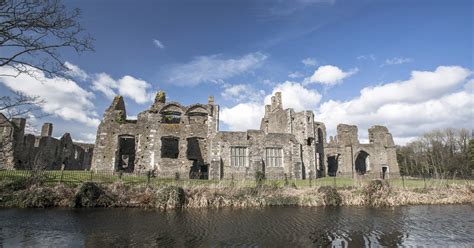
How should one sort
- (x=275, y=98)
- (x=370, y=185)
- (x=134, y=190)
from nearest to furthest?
(x=134, y=190) → (x=370, y=185) → (x=275, y=98)

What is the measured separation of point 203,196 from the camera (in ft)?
52.5

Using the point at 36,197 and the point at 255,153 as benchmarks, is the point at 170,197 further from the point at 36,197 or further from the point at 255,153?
the point at 255,153

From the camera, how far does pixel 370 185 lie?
18.2 m

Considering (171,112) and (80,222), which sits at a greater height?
(171,112)

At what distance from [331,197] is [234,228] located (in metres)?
8.90

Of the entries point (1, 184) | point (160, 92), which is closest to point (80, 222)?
point (1, 184)

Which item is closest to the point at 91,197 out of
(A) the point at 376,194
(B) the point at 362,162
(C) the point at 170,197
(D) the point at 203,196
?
(C) the point at 170,197

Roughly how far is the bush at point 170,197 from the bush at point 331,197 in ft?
28.9

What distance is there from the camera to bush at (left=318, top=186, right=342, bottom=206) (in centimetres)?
1700

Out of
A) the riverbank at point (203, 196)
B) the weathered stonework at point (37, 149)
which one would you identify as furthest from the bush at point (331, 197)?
the weathered stonework at point (37, 149)

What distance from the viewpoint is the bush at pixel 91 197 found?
49.5 ft

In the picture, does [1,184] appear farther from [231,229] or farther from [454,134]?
[454,134]

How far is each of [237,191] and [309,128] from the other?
1761cm

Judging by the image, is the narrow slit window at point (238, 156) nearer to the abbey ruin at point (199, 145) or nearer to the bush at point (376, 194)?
the abbey ruin at point (199, 145)
